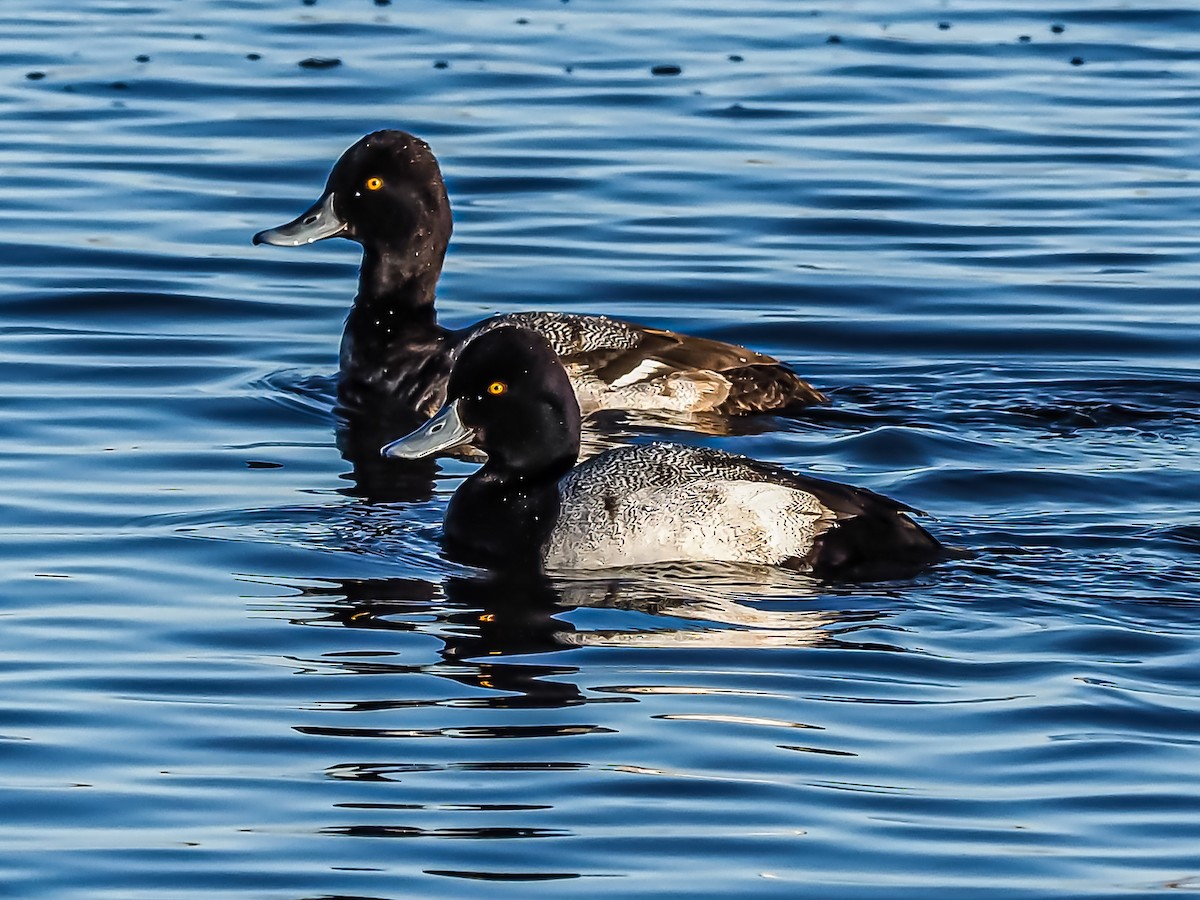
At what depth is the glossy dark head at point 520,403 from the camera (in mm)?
9156

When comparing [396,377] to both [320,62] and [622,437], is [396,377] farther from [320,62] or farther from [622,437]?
[320,62]

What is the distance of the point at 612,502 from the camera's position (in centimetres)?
868

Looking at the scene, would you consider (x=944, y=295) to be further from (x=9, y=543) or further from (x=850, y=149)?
(x=9, y=543)

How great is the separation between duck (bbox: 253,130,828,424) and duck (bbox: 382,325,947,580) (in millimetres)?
1414

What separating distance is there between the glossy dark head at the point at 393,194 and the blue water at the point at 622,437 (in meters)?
0.79

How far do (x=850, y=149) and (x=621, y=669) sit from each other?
964 centimetres

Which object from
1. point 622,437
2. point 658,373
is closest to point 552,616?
point 622,437

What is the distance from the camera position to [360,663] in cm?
770

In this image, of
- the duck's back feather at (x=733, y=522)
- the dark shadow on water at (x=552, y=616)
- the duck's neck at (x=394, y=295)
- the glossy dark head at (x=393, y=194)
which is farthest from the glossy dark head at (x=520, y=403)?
the glossy dark head at (x=393, y=194)

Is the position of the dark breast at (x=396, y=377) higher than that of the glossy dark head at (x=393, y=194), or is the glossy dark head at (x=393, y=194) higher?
the glossy dark head at (x=393, y=194)

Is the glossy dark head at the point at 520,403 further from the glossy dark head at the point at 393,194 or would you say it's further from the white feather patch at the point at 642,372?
the glossy dark head at the point at 393,194

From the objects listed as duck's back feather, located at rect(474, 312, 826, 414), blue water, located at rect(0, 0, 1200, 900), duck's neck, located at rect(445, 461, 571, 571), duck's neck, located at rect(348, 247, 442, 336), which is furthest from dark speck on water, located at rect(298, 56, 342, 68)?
duck's neck, located at rect(445, 461, 571, 571)

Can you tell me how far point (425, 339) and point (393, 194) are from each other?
760 millimetres

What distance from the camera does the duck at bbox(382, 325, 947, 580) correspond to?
27.9 feet
